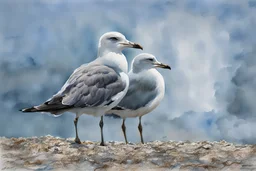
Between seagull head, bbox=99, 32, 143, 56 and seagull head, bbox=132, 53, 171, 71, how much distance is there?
0.18 meters

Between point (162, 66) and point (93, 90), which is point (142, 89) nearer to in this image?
point (162, 66)

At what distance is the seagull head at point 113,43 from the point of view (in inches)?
214

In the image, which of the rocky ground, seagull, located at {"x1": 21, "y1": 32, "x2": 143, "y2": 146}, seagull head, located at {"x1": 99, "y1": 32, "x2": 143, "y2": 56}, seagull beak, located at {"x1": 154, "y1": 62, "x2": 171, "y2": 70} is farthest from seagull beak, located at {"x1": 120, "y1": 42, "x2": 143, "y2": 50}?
the rocky ground

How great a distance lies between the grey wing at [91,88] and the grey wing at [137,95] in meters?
0.26

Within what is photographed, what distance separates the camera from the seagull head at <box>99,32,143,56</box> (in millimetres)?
5438

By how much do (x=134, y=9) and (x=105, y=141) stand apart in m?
1.29

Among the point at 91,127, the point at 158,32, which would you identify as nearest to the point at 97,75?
the point at 91,127

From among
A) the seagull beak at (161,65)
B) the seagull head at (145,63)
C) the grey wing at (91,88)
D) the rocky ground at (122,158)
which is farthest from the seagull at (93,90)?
the seagull beak at (161,65)

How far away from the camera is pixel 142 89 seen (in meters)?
5.56

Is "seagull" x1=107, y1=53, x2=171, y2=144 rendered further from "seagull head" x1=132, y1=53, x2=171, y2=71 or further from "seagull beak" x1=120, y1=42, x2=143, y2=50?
"seagull beak" x1=120, y1=42, x2=143, y2=50

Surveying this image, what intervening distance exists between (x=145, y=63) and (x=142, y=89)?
0.77 feet

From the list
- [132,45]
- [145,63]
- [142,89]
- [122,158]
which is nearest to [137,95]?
[142,89]

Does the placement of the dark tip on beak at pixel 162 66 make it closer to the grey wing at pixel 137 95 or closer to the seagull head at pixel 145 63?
the seagull head at pixel 145 63

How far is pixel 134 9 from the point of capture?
6.00m
